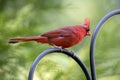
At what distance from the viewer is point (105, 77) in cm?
194

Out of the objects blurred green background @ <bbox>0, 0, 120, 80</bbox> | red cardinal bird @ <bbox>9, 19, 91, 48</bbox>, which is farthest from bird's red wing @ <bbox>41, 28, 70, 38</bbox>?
blurred green background @ <bbox>0, 0, 120, 80</bbox>

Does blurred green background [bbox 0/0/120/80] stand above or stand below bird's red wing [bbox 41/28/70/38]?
above

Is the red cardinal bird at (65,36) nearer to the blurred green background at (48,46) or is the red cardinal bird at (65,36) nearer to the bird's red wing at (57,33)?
the bird's red wing at (57,33)

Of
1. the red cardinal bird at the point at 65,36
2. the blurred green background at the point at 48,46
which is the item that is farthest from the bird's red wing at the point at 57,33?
the blurred green background at the point at 48,46

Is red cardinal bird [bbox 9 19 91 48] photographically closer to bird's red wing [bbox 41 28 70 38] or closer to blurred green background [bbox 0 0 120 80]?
bird's red wing [bbox 41 28 70 38]

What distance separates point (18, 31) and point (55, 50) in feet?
2.25

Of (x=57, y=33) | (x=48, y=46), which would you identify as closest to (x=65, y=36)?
(x=57, y=33)

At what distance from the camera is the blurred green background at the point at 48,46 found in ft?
5.66

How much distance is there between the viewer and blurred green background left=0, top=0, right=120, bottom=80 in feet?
5.66

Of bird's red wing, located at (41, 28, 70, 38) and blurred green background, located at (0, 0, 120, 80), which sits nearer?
bird's red wing, located at (41, 28, 70, 38)

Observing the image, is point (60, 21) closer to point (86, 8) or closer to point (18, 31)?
point (86, 8)

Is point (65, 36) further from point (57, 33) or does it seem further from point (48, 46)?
point (48, 46)

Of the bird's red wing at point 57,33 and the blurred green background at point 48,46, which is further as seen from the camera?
the blurred green background at point 48,46

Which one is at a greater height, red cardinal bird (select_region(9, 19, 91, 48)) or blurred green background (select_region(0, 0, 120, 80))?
blurred green background (select_region(0, 0, 120, 80))
